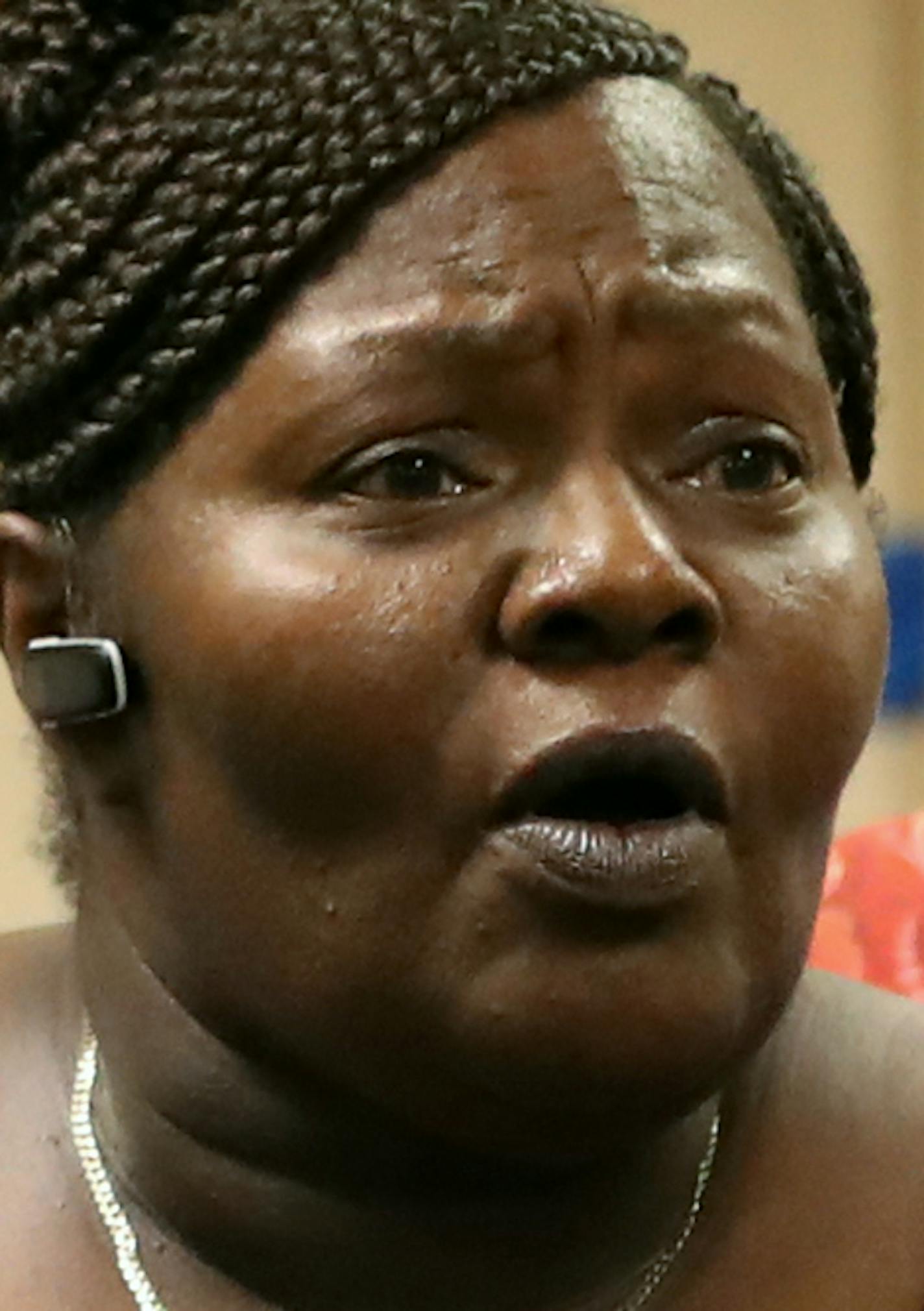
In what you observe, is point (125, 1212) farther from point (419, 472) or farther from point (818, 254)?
point (818, 254)

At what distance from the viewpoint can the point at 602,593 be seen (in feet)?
2.12

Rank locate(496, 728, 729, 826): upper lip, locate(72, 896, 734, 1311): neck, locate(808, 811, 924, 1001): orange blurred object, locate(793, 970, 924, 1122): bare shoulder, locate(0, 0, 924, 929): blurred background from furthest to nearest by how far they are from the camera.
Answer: locate(0, 0, 924, 929): blurred background < locate(808, 811, 924, 1001): orange blurred object < locate(793, 970, 924, 1122): bare shoulder < locate(72, 896, 734, 1311): neck < locate(496, 728, 729, 826): upper lip

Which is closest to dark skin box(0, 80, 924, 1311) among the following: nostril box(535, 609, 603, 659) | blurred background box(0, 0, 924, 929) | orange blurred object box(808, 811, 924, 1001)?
nostril box(535, 609, 603, 659)

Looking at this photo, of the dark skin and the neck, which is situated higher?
the dark skin

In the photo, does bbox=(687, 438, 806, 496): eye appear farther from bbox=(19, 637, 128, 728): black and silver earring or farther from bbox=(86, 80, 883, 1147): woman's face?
bbox=(19, 637, 128, 728): black and silver earring

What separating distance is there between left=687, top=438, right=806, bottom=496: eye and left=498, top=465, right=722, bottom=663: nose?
0.05 meters

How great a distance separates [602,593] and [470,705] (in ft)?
0.18

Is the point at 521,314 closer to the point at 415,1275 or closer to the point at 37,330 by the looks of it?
the point at 37,330

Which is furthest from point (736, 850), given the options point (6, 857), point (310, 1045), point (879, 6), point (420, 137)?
point (879, 6)

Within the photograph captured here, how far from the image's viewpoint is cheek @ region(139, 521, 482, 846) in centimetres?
66

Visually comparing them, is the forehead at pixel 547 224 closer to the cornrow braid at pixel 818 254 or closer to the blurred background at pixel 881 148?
the cornrow braid at pixel 818 254

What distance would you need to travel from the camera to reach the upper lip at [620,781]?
640 millimetres

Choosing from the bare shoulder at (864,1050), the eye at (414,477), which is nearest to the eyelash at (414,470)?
the eye at (414,477)

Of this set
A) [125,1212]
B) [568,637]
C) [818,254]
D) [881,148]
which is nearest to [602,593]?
[568,637]
